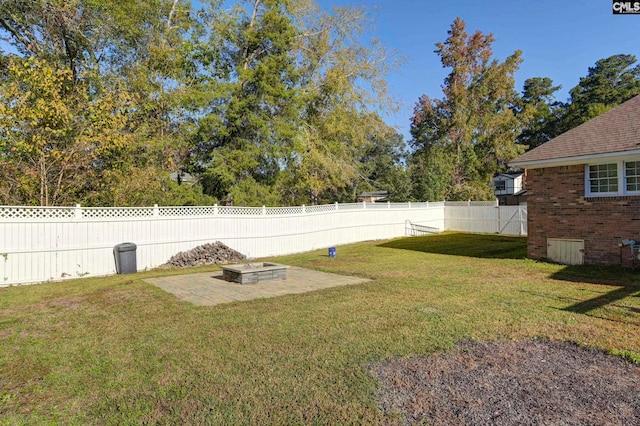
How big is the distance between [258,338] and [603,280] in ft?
25.6

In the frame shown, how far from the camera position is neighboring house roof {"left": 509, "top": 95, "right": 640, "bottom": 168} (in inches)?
382

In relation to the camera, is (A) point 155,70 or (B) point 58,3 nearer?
(B) point 58,3

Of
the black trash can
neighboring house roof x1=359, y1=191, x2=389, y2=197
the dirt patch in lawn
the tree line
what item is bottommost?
the dirt patch in lawn

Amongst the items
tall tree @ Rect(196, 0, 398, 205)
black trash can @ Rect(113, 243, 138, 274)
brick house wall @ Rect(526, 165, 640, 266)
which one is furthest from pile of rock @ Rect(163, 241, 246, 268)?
brick house wall @ Rect(526, 165, 640, 266)

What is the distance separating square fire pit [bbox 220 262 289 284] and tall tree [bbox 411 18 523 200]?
27.2 meters

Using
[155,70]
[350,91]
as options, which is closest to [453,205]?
[350,91]

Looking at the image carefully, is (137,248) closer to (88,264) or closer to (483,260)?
(88,264)

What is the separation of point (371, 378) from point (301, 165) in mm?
18270

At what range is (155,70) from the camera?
1669 centimetres

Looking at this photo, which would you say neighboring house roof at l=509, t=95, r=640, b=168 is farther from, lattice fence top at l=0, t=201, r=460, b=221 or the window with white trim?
lattice fence top at l=0, t=201, r=460, b=221

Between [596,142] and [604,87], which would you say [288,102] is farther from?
[604,87]

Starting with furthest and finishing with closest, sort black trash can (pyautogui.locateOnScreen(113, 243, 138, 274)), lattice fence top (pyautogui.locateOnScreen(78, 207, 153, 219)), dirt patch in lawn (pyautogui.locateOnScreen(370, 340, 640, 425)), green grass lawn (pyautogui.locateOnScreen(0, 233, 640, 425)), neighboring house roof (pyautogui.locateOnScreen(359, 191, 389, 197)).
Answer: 1. neighboring house roof (pyautogui.locateOnScreen(359, 191, 389, 197))
2. black trash can (pyautogui.locateOnScreen(113, 243, 138, 274))
3. lattice fence top (pyautogui.locateOnScreen(78, 207, 153, 219))
4. green grass lawn (pyautogui.locateOnScreen(0, 233, 640, 425))
5. dirt patch in lawn (pyautogui.locateOnScreen(370, 340, 640, 425))

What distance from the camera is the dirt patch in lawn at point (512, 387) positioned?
2922 millimetres

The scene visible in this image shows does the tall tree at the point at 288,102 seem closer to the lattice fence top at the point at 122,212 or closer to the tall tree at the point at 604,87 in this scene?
the lattice fence top at the point at 122,212
